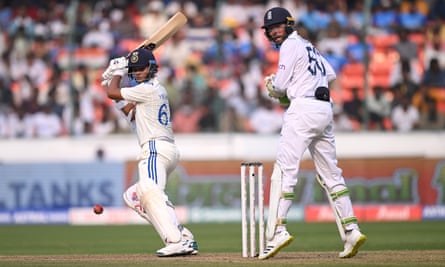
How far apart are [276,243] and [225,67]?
10779 millimetres

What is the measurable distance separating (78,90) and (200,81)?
8.02ft

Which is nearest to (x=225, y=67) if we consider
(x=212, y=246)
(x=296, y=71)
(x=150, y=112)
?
(x=212, y=246)

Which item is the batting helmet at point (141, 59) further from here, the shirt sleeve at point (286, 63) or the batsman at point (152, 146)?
the shirt sleeve at point (286, 63)

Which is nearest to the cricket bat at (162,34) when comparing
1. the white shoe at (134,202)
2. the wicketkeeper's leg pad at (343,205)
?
the white shoe at (134,202)

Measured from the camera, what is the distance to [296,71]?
8.75 m

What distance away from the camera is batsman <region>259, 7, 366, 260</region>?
8633 mm

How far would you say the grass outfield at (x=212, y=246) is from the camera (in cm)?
865

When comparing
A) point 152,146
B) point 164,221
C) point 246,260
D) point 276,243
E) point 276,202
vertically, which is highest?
point 152,146

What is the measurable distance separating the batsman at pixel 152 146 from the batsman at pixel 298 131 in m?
1.02

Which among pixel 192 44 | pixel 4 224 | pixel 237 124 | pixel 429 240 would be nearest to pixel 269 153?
pixel 237 124

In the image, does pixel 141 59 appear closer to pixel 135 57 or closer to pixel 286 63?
pixel 135 57

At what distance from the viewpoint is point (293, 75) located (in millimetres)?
8766

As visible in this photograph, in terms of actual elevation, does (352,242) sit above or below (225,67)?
below

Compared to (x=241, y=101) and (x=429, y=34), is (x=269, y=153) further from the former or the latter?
(x=429, y=34)
